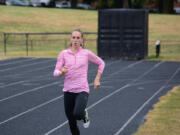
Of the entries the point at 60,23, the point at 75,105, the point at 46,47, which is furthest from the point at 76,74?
the point at 60,23

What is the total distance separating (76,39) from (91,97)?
20.9 ft

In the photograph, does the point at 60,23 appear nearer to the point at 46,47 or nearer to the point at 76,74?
the point at 46,47

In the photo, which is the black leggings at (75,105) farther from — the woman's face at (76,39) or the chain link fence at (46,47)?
the chain link fence at (46,47)

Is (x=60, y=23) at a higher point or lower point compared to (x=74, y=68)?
lower

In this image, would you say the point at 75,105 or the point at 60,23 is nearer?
the point at 75,105

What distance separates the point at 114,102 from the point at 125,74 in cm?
680

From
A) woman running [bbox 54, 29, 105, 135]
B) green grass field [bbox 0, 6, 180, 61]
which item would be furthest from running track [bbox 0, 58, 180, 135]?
green grass field [bbox 0, 6, 180, 61]

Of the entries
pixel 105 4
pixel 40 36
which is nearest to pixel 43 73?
pixel 40 36

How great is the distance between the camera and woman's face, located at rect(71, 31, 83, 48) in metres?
7.36

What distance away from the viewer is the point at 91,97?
1365 cm

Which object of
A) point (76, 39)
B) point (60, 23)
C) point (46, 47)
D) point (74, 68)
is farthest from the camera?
point (60, 23)

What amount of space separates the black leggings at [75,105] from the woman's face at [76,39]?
692mm

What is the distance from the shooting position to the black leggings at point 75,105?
24.7ft

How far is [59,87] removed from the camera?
51.6 feet
